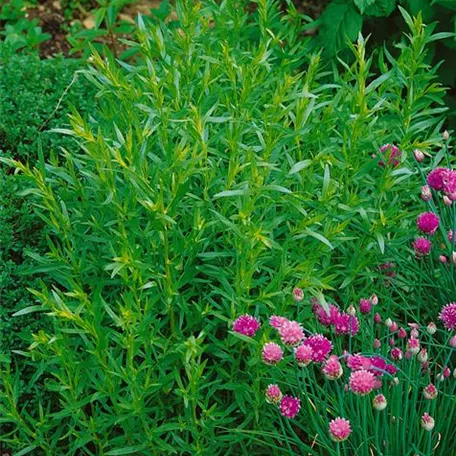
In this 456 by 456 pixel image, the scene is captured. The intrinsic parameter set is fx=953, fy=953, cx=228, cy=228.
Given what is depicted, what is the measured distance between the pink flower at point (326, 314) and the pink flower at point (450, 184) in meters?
0.40

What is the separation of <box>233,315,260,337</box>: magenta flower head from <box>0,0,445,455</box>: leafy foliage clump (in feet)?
0.38

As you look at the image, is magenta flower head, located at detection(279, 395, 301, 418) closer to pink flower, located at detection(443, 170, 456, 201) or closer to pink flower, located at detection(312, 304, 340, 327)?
pink flower, located at detection(312, 304, 340, 327)

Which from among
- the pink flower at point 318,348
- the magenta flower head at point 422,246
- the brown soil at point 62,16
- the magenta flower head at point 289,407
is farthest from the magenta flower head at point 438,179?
the brown soil at point 62,16

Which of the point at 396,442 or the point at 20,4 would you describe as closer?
the point at 396,442

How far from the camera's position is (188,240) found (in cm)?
240

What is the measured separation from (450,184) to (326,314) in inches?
17.8

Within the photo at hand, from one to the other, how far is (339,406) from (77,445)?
74 centimetres

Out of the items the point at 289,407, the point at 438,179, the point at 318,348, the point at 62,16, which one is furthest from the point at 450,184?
the point at 62,16

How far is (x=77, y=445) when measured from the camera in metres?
2.47

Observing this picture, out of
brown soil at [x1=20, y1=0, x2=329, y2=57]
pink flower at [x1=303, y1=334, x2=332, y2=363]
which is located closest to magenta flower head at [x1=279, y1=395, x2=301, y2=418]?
pink flower at [x1=303, y1=334, x2=332, y2=363]

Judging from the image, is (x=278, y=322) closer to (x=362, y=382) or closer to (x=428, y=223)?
(x=362, y=382)

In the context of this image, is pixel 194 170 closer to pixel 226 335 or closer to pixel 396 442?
pixel 226 335


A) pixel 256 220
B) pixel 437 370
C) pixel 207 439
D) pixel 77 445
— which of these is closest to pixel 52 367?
pixel 77 445

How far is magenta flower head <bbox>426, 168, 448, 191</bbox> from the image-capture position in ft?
7.84
